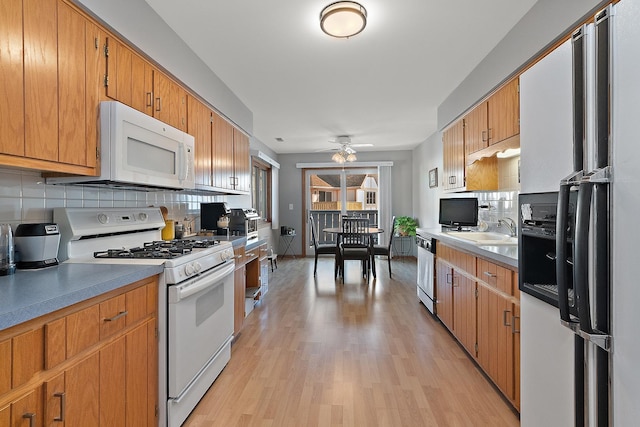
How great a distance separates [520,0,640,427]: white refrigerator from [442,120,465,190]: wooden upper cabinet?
1.99 meters

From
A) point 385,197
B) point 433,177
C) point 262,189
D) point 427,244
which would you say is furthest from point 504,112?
point 262,189

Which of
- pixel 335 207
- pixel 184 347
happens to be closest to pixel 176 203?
pixel 184 347

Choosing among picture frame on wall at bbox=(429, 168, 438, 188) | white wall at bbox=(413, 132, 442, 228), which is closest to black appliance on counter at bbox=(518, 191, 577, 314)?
white wall at bbox=(413, 132, 442, 228)

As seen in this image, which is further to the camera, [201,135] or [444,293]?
[444,293]

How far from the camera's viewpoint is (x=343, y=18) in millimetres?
1967

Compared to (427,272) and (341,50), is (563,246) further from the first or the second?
(427,272)

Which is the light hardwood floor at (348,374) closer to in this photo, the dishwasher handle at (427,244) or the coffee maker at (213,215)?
the dishwasher handle at (427,244)

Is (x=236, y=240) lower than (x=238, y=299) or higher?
higher

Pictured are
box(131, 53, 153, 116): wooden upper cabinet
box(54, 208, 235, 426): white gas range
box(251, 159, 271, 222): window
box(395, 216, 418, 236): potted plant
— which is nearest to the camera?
box(54, 208, 235, 426): white gas range

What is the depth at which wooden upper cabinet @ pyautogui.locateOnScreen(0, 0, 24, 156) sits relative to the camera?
112 centimetres

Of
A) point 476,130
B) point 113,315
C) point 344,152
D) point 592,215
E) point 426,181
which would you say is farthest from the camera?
point 426,181

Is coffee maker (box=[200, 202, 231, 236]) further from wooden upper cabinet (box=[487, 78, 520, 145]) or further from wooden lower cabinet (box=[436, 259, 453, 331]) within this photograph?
wooden upper cabinet (box=[487, 78, 520, 145])

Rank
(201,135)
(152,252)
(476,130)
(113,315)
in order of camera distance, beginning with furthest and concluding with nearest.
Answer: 1. (476,130)
2. (201,135)
3. (152,252)
4. (113,315)

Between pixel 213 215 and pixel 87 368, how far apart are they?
2.07m
